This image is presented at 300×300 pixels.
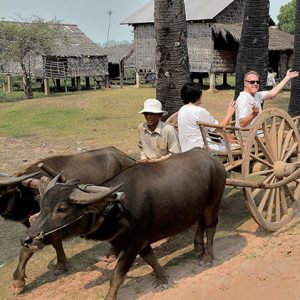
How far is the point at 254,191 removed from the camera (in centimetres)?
586

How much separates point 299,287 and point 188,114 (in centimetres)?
247

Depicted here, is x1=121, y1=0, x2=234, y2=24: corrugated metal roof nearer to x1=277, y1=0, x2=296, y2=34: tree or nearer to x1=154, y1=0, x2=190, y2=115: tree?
x1=154, y1=0, x2=190, y2=115: tree

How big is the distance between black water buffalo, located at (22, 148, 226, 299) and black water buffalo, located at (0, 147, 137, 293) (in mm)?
953

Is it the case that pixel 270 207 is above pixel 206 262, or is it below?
above

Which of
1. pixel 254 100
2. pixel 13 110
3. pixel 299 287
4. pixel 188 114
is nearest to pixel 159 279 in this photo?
pixel 299 287

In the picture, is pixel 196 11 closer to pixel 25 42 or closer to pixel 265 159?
pixel 25 42

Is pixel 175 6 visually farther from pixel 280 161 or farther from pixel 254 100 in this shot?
pixel 280 161

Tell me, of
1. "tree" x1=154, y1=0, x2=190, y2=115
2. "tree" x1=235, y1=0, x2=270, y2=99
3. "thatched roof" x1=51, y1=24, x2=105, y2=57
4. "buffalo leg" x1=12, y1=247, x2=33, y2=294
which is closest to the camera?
"buffalo leg" x1=12, y1=247, x2=33, y2=294

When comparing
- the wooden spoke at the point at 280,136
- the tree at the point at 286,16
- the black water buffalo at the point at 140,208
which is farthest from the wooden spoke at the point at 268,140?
the tree at the point at 286,16

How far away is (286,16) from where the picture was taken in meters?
52.7

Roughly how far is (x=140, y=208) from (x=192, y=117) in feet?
5.86

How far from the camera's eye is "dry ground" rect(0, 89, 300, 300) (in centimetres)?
475

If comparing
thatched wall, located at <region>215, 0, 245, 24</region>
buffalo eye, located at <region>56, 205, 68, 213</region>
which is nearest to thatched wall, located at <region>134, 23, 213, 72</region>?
thatched wall, located at <region>215, 0, 245, 24</region>

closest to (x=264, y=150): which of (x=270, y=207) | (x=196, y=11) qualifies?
(x=270, y=207)
